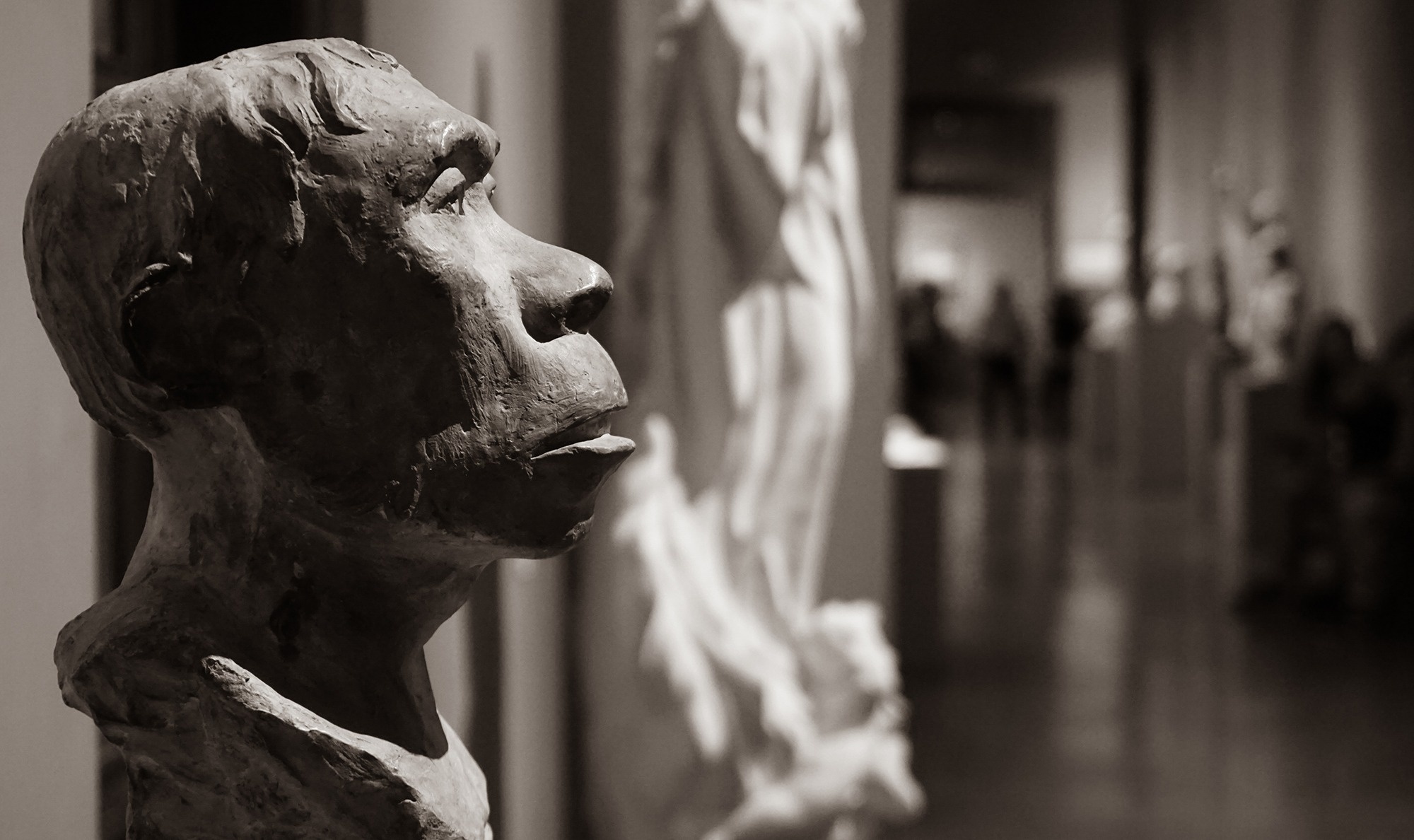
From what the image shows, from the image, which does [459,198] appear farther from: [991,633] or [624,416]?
[991,633]

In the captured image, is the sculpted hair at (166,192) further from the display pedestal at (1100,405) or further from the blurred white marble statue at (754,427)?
the display pedestal at (1100,405)

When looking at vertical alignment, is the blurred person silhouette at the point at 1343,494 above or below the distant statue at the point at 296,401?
below

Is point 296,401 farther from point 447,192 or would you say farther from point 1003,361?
point 1003,361

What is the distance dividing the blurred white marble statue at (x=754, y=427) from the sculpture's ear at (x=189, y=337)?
5.25ft

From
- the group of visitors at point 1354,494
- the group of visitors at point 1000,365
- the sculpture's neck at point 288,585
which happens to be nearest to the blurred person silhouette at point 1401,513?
the group of visitors at point 1354,494

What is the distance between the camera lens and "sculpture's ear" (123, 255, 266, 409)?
44.5 inches

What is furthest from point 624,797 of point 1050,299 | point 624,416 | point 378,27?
point 1050,299

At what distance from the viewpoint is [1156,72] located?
16.5 meters

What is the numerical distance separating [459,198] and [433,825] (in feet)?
1.73

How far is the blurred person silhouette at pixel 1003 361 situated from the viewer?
18812mm

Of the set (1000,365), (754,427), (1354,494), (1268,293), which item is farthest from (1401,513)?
(1000,365)

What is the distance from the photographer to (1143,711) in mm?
5844

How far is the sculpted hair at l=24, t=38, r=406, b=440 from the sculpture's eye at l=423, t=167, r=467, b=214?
0.07 metres

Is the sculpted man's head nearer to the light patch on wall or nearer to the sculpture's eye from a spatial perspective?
the sculpture's eye
